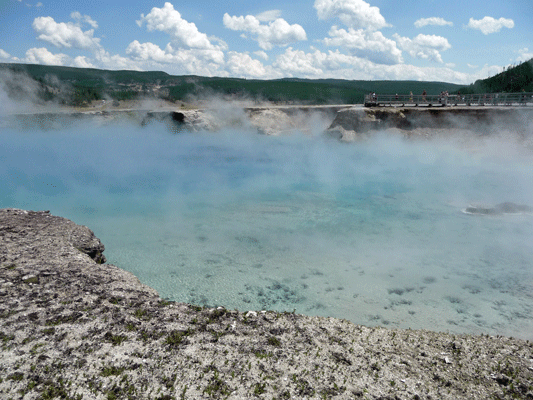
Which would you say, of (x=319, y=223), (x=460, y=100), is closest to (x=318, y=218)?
(x=319, y=223)

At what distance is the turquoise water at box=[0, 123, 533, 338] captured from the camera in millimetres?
9516

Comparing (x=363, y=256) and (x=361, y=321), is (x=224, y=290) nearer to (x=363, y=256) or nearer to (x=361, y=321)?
(x=361, y=321)

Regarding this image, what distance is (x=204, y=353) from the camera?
5496mm

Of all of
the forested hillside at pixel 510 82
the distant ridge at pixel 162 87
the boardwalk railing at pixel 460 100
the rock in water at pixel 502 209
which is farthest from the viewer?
the distant ridge at pixel 162 87

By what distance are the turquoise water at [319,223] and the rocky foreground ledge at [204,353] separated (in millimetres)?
2431

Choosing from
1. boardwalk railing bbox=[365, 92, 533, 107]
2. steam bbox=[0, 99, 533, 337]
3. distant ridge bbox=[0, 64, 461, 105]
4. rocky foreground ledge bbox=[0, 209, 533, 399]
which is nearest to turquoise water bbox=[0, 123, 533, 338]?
steam bbox=[0, 99, 533, 337]

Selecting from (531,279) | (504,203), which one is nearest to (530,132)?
(504,203)

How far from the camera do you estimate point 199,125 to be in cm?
4172

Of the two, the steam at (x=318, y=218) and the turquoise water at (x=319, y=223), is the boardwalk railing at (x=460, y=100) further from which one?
the turquoise water at (x=319, y=223)

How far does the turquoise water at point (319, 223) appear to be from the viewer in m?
9.52

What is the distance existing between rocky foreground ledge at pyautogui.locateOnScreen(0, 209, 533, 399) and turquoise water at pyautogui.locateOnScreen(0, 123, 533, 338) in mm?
2431

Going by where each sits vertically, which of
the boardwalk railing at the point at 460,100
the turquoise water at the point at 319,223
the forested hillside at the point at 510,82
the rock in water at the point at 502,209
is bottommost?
the turquoise water at the point at 319,223

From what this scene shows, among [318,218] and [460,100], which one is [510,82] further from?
[318,218]

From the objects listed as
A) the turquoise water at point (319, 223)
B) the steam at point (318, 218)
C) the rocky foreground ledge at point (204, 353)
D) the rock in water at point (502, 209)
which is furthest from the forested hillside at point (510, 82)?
the rocky foreground ledge at point (204, 353)
